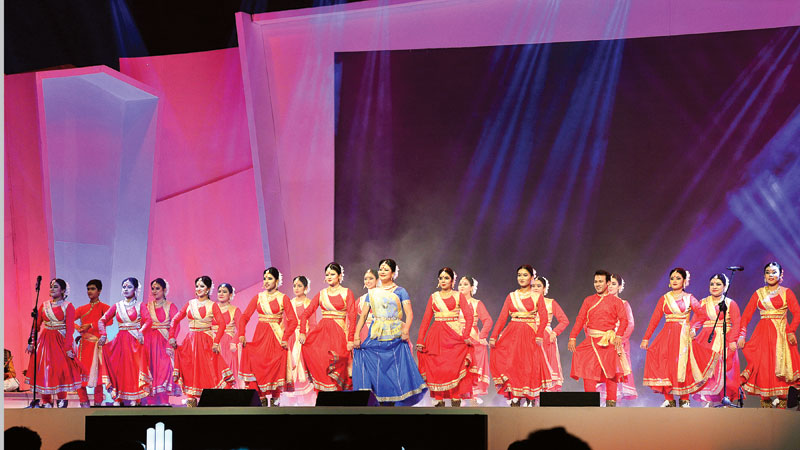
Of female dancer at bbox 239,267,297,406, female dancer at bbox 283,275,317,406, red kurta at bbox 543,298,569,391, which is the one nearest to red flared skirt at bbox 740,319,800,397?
red kurta at bbox 543,298,569,391

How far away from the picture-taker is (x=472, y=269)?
9.34m

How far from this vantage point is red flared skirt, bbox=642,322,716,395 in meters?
6.96

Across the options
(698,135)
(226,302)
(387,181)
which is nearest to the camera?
(226,302)

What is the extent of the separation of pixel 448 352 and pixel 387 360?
1.74 ft

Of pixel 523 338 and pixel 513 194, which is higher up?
pixel 513 194

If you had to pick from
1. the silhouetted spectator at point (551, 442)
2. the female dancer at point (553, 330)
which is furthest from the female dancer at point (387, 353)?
the silhouetted spectator at point (551, 442)

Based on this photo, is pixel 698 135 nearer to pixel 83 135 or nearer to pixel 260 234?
pixel 260 234

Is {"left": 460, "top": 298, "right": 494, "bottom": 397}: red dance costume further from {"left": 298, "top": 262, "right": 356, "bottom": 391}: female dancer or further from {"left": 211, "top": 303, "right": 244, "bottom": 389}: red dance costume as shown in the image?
{"left": 211, "top": 303, "right": 244, "bottom": 389}: red dance costume

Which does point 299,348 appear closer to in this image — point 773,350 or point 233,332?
point 233,332

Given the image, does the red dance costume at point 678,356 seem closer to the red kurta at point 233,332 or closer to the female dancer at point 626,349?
the female dancer at point 626,349

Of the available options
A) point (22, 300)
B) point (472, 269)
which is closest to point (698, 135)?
point (472, 269)

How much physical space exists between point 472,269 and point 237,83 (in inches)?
143

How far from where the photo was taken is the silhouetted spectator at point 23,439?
2656mm

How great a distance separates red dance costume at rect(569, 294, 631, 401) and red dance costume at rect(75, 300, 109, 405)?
13.9ft
